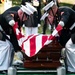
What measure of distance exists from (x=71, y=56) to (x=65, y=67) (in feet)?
0.67

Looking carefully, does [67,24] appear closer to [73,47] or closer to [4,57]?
[73,47]

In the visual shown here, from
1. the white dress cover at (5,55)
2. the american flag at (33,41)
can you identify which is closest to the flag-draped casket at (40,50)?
the american flag at (33,41)

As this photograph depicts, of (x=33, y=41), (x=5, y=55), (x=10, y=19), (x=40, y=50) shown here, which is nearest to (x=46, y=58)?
(x=40, y=50)

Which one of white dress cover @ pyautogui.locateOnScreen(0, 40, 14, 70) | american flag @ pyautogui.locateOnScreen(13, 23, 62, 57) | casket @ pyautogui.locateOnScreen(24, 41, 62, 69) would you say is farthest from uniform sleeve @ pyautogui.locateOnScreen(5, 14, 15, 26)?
casket @ pyautogui.locateOnScreen(24, 41, 62, 69)

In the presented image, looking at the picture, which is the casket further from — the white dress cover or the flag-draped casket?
the white dress cover

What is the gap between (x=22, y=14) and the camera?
6.68m

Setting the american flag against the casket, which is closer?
the american flag

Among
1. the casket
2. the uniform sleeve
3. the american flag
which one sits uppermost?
the uniform sleeve

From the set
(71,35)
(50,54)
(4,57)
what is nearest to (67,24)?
(71,35)

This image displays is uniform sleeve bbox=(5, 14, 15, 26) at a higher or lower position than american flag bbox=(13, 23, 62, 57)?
higher

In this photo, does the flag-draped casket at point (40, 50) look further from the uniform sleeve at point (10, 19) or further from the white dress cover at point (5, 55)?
the white dress cover at point (5, 55)

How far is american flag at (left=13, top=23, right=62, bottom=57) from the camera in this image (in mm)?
6387

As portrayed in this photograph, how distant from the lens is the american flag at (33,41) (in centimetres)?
639

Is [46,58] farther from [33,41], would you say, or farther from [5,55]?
[5,55]
